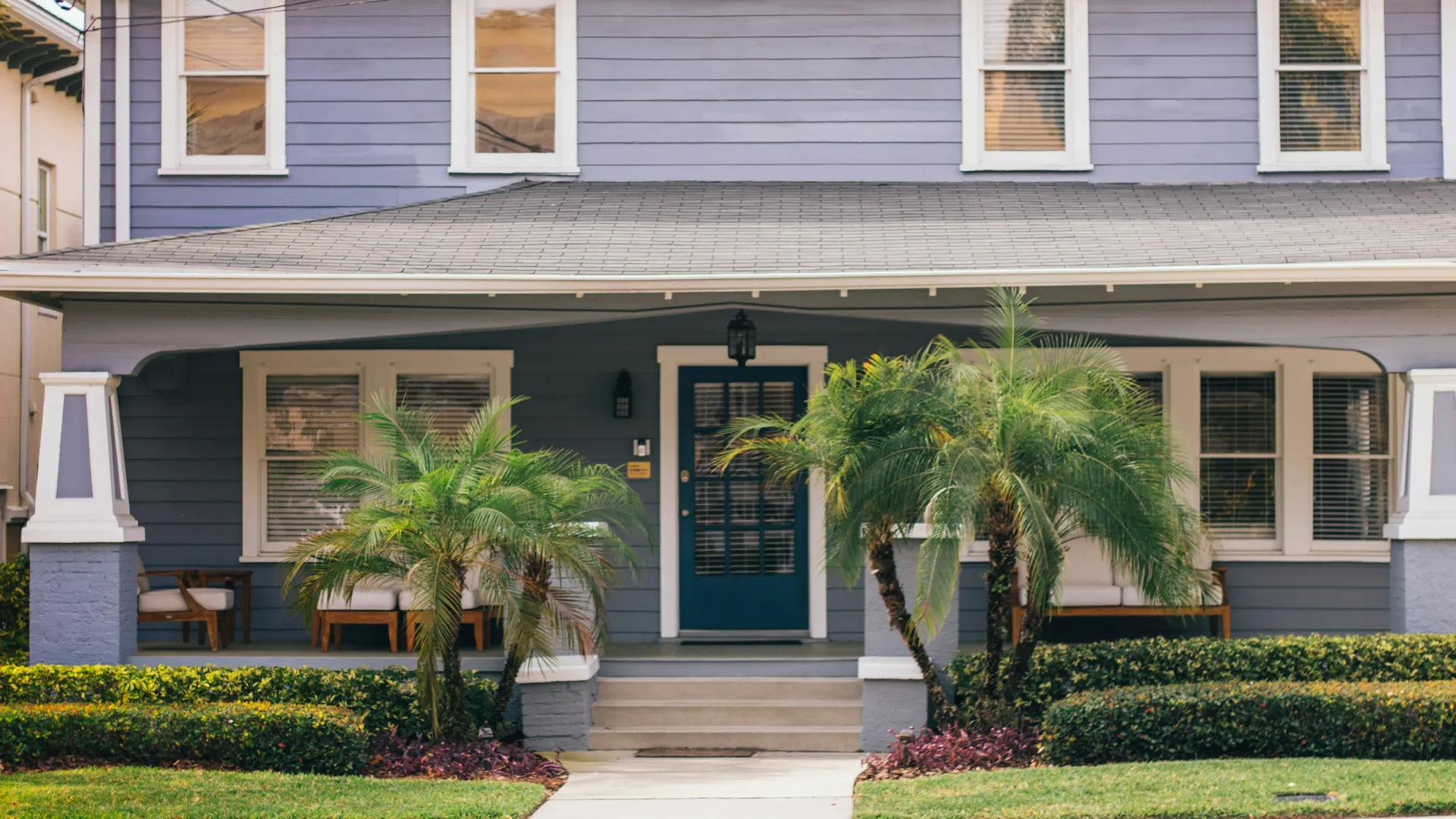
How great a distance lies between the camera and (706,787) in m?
8.60

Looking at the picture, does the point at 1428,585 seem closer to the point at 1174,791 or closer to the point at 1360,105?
the point at 1174,791

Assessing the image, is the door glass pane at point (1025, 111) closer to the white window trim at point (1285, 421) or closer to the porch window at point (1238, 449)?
the white window trim at point (1285, 421)

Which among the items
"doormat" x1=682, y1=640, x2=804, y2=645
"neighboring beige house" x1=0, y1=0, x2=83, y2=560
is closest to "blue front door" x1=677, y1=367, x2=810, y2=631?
"doormat" x1=682, y1=640, x2=804, y2=645

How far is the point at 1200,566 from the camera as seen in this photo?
10953 mm

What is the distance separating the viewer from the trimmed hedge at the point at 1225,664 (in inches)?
353

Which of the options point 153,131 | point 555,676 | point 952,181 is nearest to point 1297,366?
point 952,181

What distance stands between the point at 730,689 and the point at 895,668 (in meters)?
1.31

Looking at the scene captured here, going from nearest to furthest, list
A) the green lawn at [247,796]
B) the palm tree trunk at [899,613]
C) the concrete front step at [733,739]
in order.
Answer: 1. the green lawn at [247,796]
2. the palm tree trunk at [899,613]
3. the concrete front step at [733,739]

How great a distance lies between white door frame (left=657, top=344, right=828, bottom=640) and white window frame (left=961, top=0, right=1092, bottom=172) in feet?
6.59

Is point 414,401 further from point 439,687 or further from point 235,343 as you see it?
point 439,687

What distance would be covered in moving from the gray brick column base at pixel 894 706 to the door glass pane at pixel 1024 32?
5.16m

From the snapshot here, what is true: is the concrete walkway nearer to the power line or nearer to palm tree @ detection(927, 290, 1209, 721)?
palm tree @ detection(927, 290, 1209, 721)

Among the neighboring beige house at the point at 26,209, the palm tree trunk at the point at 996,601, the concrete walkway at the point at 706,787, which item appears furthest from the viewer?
the neighboring beige house at the point at 26,209

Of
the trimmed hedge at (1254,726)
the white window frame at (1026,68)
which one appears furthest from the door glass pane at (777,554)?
the trimmed hedge at (1254,726)
